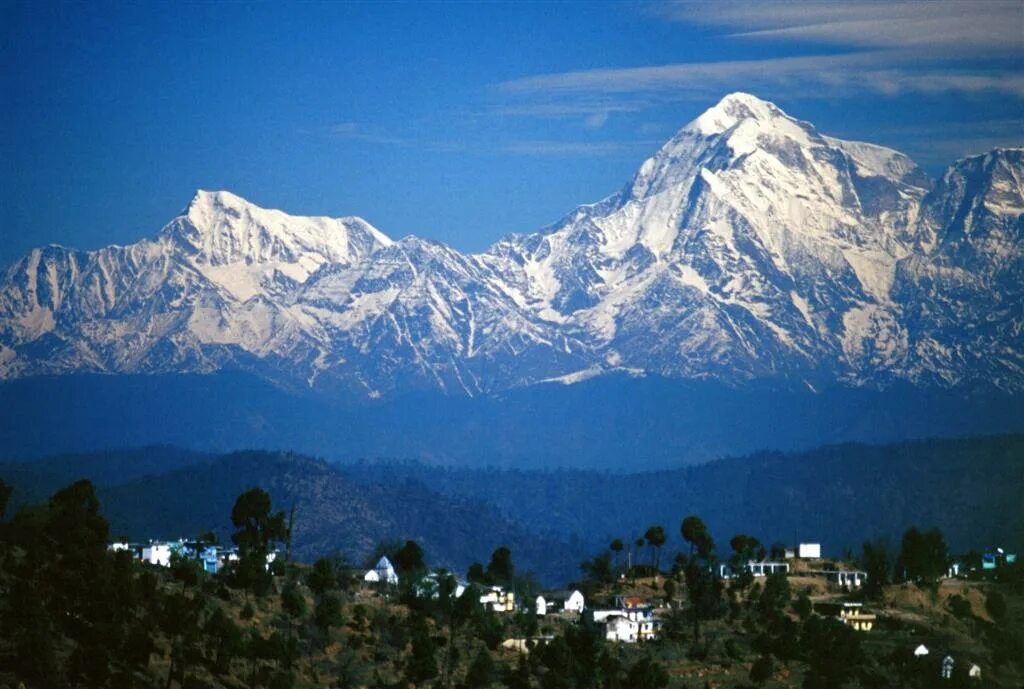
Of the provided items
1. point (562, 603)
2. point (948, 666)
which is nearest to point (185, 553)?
point (562, 603)

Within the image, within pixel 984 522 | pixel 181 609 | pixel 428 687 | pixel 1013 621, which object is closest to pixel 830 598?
pixel 1013 621

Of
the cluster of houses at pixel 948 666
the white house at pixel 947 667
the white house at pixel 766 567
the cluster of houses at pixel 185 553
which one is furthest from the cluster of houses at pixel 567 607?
the white house at pixel 947 667

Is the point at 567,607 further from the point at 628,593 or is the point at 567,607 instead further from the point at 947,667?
the point at 947,667

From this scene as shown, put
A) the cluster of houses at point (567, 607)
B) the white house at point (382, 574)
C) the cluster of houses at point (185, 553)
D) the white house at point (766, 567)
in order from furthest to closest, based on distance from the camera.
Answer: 1. the white house at point (766, 567)
2. the white house at point (382, 574)
3. the cluster of houses at point (185, 553)
4. the cluster of houses at point (567, 607)

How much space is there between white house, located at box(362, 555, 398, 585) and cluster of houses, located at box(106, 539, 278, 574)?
4605 mm

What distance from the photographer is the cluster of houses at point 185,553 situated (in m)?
111

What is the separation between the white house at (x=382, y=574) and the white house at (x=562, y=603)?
6.46 meters

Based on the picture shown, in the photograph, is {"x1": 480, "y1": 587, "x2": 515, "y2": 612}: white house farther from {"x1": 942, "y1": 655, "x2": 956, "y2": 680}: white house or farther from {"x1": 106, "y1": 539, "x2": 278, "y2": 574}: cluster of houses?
{"x1": 942, "y1": 655, "x2": 956, "y2": 680}: white house

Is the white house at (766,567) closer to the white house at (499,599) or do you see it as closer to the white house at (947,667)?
the white house at (499,599)

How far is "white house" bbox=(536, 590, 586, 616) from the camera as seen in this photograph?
111 m

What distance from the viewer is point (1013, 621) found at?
103562mm

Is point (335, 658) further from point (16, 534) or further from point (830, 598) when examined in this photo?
point (830, 598)

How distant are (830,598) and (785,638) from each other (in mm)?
15271

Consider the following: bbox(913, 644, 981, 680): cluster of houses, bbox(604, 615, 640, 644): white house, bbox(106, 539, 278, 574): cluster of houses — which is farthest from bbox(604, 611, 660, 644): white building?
bbox(106, 539, 278, 574): cluster of houses
